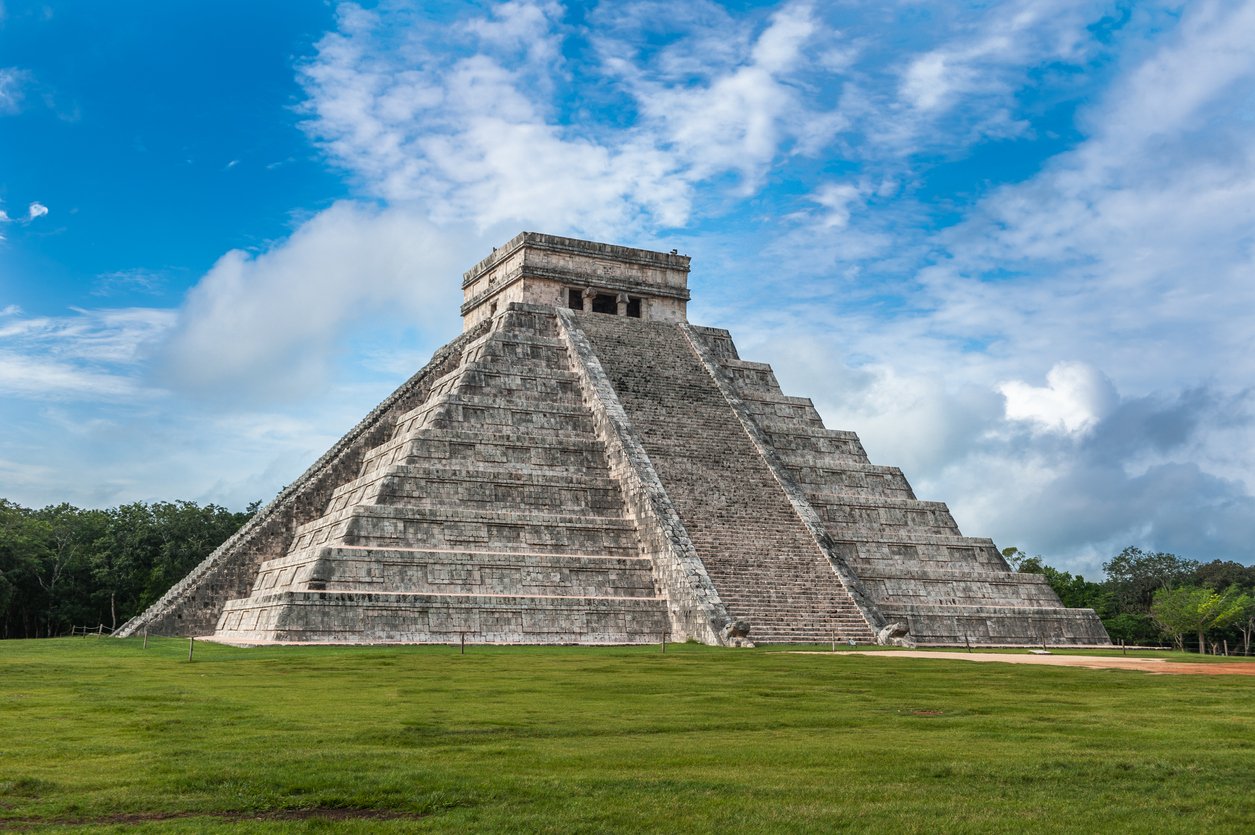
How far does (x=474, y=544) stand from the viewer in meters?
26.8

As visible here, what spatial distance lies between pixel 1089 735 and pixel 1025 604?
2134 centimetres

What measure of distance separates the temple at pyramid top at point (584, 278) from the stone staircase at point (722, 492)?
5.06 feet

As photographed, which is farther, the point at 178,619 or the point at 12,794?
the point at 178,619

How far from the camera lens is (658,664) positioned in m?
18.4

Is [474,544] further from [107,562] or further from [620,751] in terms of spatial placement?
[107,562]

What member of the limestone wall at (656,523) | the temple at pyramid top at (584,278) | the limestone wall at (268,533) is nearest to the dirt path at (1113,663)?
the limestone wall at (656,523)

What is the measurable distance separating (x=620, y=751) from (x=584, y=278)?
30.5 metres

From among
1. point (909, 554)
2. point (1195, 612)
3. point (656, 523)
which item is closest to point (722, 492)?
point (656, 523)

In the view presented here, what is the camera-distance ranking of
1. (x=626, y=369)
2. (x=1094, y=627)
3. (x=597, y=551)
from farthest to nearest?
1. (x=626, y=369)
2. (x=1094, y=627)
3. (x=597, y=551)

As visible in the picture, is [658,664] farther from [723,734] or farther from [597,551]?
[597,551]

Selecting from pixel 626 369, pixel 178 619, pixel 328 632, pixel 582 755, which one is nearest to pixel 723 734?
pixel 582 755

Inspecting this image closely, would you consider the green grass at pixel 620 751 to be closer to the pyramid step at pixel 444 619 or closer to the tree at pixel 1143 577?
the pyramid step at pixel 444 619

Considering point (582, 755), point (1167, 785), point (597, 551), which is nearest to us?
point (1167, 785)

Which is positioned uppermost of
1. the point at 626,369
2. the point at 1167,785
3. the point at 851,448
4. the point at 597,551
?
the point at 626,369
